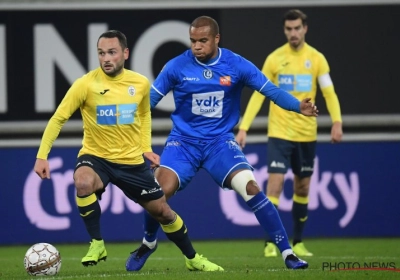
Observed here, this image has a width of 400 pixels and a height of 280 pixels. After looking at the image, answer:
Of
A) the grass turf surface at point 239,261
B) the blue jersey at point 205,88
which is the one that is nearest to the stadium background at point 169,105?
the grass turf surface at point 239,261

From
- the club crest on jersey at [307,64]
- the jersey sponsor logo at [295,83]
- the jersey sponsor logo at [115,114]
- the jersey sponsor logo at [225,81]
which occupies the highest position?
the jersey sponsor logo at [225,81]

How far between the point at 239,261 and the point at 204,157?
1.60 meters

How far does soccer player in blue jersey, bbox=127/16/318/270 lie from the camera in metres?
8.66

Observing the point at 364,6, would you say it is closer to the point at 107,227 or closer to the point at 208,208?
the point at 208,208

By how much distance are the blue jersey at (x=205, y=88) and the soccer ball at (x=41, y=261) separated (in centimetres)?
160

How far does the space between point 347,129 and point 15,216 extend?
4.23 m

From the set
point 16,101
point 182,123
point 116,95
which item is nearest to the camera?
point 116,95

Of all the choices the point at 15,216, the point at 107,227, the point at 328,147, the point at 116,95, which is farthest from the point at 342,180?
the point at 116,95

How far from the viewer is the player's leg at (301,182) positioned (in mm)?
11156

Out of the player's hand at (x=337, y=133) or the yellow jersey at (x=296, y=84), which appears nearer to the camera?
the player's hand at (x=337, y=133)

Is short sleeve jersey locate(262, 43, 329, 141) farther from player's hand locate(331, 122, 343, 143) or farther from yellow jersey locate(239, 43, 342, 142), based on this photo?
player's hand locate(331, 122, 343, 143)

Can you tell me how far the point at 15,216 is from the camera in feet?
41.6

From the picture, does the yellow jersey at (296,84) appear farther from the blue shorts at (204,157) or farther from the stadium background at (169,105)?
the blue shorts at (204,157)

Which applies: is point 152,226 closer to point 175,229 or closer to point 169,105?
point 175,229
